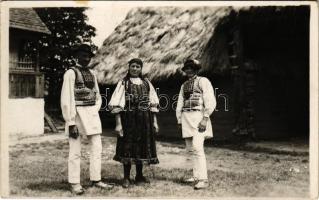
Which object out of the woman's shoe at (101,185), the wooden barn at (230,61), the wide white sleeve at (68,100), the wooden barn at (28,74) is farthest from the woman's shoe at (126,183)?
the wooden barn at (230,61)

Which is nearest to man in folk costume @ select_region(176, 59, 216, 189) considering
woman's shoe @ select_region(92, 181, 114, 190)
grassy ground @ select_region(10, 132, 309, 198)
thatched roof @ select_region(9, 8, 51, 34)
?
grassy ground @ select_region(10, 132, 309, 198)

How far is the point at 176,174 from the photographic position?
16.9 ft

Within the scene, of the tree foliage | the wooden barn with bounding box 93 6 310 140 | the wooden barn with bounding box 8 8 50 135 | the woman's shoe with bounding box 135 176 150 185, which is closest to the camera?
the woman's shoe with bounding box 135 176 150 185

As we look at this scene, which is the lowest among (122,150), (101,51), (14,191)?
(14,191)

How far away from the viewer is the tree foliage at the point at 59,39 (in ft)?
18.0

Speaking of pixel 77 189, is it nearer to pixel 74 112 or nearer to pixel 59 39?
pixel 74 112

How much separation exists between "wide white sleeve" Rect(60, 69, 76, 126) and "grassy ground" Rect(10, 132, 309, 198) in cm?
72

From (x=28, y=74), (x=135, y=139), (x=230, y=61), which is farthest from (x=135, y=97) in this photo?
(x=28, y=74)

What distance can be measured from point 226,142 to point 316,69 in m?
2.41

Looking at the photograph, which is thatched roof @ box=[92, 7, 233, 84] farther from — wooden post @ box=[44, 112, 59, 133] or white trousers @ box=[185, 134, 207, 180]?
white trousers @ box=[185, 134, 207, 180]

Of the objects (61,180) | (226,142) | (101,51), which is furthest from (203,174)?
(101,51)

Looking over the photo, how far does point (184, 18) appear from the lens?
7109 mm

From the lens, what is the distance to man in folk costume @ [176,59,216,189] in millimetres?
4652

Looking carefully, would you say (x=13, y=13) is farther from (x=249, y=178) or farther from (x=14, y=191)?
(x=249, y=178)
